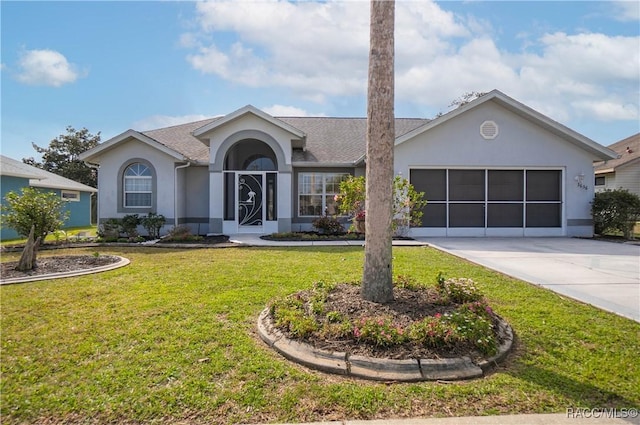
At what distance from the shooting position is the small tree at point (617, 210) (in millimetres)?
13484

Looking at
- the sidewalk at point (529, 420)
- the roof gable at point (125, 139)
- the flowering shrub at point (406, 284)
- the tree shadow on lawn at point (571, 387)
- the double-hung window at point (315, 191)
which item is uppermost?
the roof gable at point (125, 139)

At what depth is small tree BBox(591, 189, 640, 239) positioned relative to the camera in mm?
13484

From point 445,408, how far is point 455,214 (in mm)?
12534

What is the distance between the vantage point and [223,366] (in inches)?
129

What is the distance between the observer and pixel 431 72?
13484mm

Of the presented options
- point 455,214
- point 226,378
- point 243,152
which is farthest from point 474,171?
point 226,378

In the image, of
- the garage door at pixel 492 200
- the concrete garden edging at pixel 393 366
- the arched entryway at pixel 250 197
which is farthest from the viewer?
the arched entryway at pixel 250 197

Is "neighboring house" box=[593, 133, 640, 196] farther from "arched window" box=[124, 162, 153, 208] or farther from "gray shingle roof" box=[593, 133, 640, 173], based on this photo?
"arched window" box=[124, 162, 153, 208]

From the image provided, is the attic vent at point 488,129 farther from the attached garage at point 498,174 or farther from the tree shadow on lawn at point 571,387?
the tree shadow on lawn at point 571,387

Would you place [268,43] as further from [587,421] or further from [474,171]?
[587,421]

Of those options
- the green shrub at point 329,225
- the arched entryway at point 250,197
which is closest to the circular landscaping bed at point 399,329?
the green shrub at point 329,225

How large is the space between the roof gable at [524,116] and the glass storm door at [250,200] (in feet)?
21.0

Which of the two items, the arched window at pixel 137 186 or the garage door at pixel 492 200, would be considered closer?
the garage door at pixel 492 200

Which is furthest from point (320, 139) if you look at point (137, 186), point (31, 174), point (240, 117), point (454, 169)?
point (31, 174)
